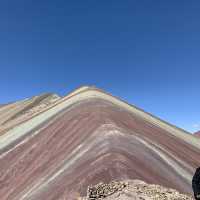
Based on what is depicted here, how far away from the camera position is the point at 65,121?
138 ft

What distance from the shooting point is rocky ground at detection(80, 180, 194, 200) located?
10.5m

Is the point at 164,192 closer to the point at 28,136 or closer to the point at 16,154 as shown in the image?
the point at 16,154

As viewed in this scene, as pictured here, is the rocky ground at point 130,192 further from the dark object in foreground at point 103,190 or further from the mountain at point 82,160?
the mountain at point 82,160

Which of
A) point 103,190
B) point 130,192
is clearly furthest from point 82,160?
point 130,192

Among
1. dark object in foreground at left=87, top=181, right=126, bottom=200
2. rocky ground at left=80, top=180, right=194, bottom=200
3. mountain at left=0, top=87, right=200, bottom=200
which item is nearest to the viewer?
rocky ground at left=80, top=180, right=194, bottom=200

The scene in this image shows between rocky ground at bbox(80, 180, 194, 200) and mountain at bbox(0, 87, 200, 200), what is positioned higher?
mountain at bbox(0, 87, 200, 200)

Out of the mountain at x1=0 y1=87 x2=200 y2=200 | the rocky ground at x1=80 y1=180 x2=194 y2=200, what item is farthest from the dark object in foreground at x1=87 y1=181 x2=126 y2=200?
the mountain at x1=0 y1=87 x2=200 y2=200

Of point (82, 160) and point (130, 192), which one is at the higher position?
point (82, 160)

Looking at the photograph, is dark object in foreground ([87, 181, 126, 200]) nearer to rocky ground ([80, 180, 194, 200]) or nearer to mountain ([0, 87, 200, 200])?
rocky ground ([80, 180, 194, 200])

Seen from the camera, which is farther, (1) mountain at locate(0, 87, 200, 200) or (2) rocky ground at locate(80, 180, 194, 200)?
(1) mountain at locate(0, 87, 200, 200)

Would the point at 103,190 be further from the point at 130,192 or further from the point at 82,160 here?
the point at 82,160

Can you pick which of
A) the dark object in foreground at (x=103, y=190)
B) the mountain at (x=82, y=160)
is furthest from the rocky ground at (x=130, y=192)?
the mountain at (x=82, y=160)

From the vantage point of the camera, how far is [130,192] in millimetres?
10672

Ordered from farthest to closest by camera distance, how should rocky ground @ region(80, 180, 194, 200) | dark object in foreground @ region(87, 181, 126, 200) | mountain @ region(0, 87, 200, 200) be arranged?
mountain @ region(0, 87, 200, 200) → dark object in foreground @ region(87, 181, 126, 200) → rocky ground @ region(80, 180, 194, 200)
